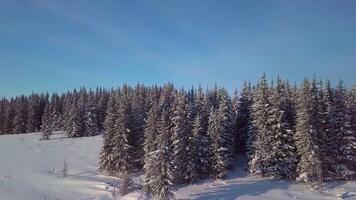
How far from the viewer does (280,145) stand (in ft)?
179

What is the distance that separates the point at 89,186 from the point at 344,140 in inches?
1285

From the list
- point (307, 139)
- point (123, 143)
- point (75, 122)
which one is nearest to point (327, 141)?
point (307, 139)

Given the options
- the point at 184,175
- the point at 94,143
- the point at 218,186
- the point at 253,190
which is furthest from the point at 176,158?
the point at 94,143

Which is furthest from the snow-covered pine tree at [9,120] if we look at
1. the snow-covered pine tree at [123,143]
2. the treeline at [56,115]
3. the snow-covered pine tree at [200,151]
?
the snow-covered pine tree at [200,151]

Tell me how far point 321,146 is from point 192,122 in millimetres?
16852

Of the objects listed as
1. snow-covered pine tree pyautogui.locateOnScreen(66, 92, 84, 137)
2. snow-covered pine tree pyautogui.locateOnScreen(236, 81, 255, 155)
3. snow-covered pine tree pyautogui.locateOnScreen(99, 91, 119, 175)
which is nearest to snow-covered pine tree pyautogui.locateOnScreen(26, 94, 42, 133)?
snow-covered pine tree pyautogui.locateOnScreen(66, 92, 84, 137)

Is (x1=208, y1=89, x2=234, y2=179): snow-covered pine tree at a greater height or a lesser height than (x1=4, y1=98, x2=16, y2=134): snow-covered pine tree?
lesser

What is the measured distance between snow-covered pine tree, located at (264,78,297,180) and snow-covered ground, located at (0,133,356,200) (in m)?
1.73

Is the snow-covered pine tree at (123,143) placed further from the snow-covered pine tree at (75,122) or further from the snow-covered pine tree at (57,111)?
the snow-covered pine tree at (57,111)

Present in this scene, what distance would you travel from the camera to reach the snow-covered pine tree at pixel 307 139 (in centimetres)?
5044

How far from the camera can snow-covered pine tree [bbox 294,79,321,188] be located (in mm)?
50438

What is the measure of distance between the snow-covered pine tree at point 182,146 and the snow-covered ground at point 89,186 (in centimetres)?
196

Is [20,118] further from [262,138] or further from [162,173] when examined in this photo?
[162,173]

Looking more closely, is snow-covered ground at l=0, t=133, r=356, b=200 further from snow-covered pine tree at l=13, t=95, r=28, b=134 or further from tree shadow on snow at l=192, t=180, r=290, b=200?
snow-covered pine tree at l=13, t=95, r=28, b=134
